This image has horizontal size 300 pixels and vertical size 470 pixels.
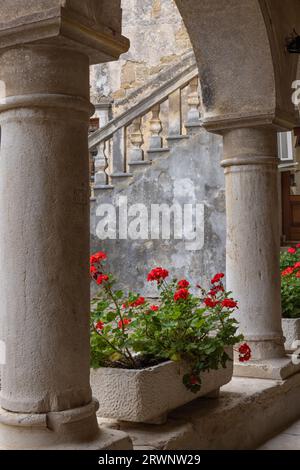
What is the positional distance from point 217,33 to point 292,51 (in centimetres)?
67

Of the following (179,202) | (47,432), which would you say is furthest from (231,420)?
(179,202)

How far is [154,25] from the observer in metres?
12.3

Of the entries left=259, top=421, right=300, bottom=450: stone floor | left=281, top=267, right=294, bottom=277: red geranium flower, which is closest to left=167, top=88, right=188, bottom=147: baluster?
left=281, top=267, right=294, bottom=277: red geranium flower

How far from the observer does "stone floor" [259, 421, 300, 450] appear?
3645 mm

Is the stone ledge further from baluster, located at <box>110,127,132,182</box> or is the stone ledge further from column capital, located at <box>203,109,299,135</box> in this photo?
baluster, located at <box>110,127,132,182</box>

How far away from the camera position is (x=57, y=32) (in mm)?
2334

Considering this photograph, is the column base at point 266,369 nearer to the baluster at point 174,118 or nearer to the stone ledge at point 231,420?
Result: the stone ledge at point 231,420

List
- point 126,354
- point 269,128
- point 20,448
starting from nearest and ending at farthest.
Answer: point 20,448 → point 126,354 → point 269,128

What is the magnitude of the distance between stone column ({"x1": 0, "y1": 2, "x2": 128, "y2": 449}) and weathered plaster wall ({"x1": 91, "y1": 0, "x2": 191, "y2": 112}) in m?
9.94

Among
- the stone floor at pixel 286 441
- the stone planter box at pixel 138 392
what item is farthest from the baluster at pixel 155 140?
the stone planter box at pixel 138 392

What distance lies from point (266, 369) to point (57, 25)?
8.88ft

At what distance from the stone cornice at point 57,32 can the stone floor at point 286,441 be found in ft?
7.91

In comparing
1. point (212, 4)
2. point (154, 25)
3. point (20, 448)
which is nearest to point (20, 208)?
point (20, 448)

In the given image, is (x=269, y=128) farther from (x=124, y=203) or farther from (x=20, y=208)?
(x=124, y=203)
